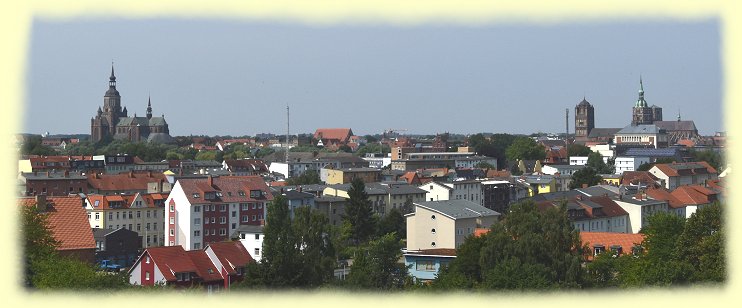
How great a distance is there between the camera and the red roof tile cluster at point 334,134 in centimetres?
8244

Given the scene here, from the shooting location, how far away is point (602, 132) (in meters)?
74.4

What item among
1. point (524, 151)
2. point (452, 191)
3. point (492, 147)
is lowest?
point (452, 191)

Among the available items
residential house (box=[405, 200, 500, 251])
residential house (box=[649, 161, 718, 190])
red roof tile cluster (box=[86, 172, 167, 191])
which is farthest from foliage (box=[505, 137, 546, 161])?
residential house (box=[405, 200, 500, 251])

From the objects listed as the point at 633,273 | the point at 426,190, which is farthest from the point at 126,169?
the point at 633,273

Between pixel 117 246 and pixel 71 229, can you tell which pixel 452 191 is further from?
pixel 71 229

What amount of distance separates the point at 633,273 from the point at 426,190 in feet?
58.5

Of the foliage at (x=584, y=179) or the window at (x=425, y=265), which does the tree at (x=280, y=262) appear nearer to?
the window at (x=425, y=265)

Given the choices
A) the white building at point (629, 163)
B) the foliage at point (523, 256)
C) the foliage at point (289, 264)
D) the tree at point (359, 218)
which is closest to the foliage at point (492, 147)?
the white building at point (629, 163)

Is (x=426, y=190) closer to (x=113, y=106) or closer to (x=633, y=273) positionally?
(x=633, y=273)

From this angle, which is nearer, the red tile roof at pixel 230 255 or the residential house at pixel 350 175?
the red tile roof at pixel 230 255

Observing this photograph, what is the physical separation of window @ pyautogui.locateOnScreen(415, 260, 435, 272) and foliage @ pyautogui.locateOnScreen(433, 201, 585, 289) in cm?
202

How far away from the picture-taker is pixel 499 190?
29.1 meters

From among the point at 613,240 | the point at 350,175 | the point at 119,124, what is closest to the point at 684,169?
the point at 350,175

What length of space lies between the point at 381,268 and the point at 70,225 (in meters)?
3.54
